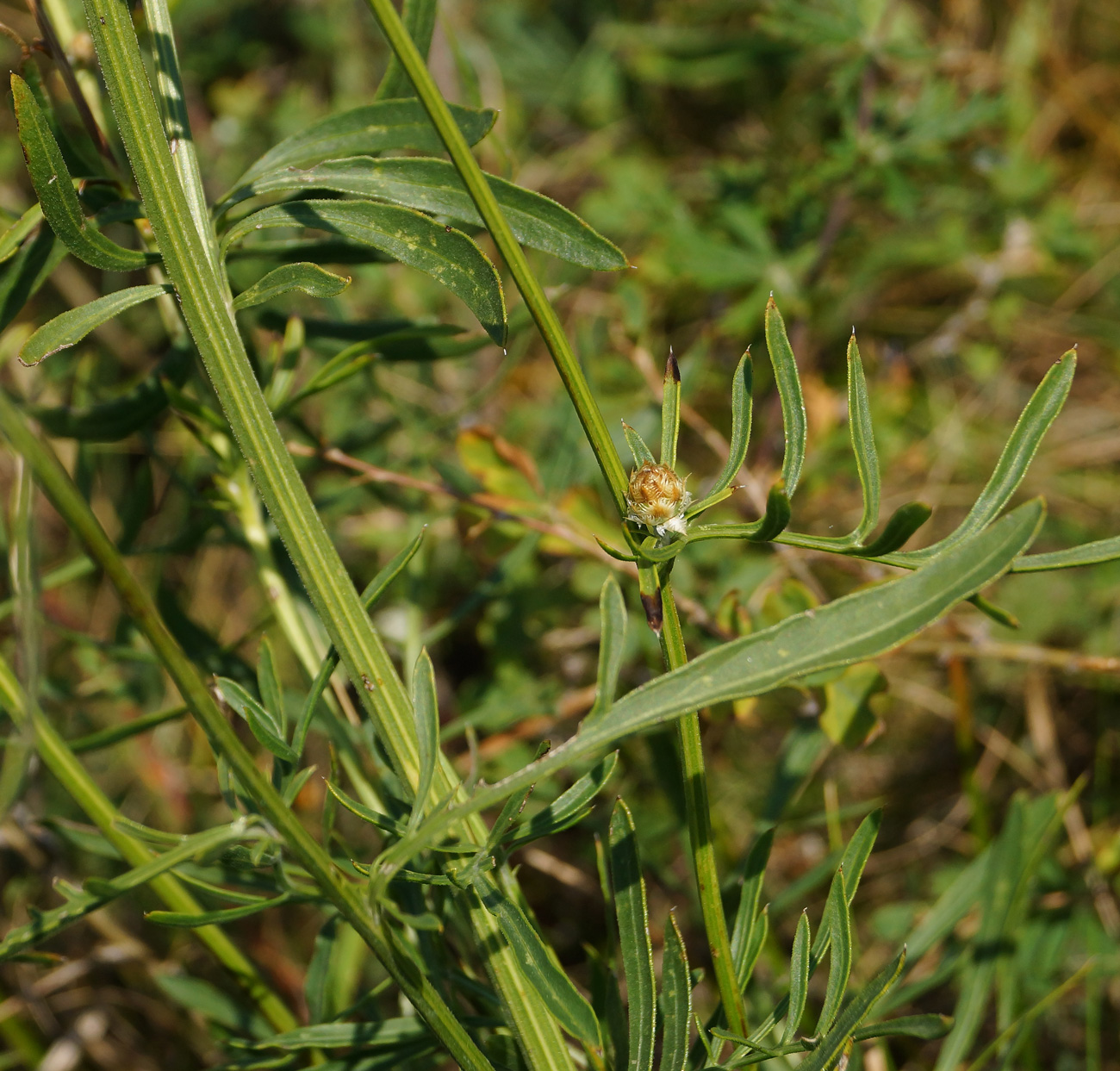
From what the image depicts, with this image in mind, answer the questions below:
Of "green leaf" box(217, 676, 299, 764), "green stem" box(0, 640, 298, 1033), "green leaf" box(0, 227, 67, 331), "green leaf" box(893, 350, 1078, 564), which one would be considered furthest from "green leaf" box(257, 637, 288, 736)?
"green leaf" box(893, 350, 1078, 564)

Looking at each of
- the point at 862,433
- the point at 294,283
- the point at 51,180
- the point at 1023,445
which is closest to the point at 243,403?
the point at 294,283

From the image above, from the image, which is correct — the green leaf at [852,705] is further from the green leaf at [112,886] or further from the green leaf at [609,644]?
the green leaf at [112,886]

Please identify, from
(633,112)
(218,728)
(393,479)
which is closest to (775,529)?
(218,728)

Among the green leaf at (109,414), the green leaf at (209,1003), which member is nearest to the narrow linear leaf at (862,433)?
the green leaf at (109,414)

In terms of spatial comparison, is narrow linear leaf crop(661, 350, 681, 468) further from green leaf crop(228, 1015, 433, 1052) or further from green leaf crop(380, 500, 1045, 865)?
green leaf crop(228, 1015, 433, 1052)

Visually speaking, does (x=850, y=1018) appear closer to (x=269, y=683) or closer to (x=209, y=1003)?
(x=269, y=683)

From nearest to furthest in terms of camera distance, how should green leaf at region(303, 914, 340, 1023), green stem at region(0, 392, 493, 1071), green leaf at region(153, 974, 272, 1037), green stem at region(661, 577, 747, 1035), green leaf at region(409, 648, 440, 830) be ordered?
1. green stem at region(0, 392, 493, 1071)
2. green leaf at region(409, 648, 440, 830)
3. green stem at region(661, 577, 747, 1035)
4. green leaf at region(303, 914, 340, 1023)
5. green leaf at region(153, 974, 272, 1037)

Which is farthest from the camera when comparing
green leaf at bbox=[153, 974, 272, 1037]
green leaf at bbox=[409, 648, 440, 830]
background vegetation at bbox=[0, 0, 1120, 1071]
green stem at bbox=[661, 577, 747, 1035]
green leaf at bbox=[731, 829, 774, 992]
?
background vegetation at bbox=[0, 0, 1120, 1071]
